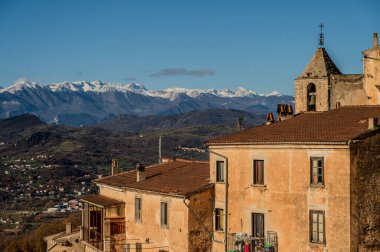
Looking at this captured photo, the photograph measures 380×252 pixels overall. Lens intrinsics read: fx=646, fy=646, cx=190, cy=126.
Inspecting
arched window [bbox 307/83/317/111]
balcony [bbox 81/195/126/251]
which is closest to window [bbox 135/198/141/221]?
balcony [bbox 81/195/126/251]

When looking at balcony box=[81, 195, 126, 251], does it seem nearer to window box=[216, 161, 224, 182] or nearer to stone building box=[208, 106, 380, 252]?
stone building box=[208, 106, 380, 252]

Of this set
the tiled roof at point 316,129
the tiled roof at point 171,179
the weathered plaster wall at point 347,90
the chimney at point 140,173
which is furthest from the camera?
the weathered plaster wall at point 347,90

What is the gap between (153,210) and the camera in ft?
137

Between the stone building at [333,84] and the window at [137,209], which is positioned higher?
the stone building at [333,84]

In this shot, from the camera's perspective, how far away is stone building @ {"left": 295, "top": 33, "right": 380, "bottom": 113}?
1823 inches

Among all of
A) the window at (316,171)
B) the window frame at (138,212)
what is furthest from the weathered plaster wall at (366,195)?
the window frame at (138,212)

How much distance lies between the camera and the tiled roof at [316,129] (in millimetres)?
34500

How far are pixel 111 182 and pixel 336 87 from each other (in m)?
18.7

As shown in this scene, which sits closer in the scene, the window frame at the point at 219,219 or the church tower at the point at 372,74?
the window frame at the point at 219,219

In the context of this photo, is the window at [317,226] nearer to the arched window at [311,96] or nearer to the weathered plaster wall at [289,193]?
the weathered plaster wall at [289,193]

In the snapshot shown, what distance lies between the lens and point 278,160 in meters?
36.1

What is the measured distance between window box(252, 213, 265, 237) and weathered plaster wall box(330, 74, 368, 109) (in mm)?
15068

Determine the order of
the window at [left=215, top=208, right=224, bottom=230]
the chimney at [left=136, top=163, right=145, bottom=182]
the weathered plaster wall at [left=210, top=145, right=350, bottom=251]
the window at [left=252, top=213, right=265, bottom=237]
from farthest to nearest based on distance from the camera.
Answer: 1. the chimney at [left=136, top=163, right=145, bottom=182]
2. the window at [left=215, top=208, right=224, bottom=230]
3. the window at [left=252, top=213, right=265, bottom=237]
4. the weathered plaster wall at [left=210, top=145, right=350, bottom=251]

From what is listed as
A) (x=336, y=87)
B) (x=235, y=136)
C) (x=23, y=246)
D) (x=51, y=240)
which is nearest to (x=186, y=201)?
(x=235, y=136)
